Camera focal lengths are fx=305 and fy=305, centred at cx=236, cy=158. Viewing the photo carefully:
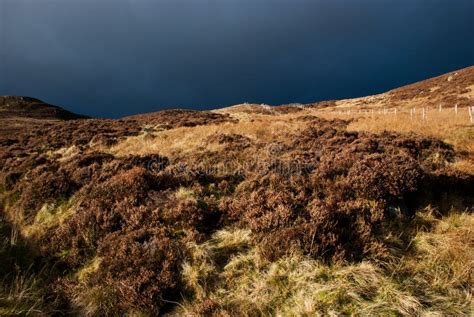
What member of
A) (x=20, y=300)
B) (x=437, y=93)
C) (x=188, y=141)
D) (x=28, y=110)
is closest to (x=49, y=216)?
(x=20, y=300)

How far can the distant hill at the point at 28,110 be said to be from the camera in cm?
4944

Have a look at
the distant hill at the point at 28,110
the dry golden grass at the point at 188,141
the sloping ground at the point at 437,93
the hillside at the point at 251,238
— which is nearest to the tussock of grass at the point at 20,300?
the hillside at the point at 251,238

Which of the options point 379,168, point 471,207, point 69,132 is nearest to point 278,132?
point 379,168

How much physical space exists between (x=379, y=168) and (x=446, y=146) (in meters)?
4.99

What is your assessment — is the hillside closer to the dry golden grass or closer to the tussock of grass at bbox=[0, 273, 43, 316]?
the tussock of grass at bbox=[0, 273, 43, 316]

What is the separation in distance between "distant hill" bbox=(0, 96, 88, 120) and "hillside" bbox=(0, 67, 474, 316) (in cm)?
4837

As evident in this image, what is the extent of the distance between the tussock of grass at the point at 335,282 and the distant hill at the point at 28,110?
54152 mm

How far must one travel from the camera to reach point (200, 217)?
603 cm

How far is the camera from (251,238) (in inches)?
209

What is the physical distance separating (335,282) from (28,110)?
62.4 metres

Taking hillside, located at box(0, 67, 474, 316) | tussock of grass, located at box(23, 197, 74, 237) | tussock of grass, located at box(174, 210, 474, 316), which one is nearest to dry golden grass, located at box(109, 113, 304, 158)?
hillside, located at box(0, 67, 474, 316)

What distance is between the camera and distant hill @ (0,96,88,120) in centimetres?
4944

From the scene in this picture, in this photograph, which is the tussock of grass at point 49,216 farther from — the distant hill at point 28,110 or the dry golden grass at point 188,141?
the distant hill at point 28,110

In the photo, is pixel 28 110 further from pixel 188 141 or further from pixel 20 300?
pixel 20 300
